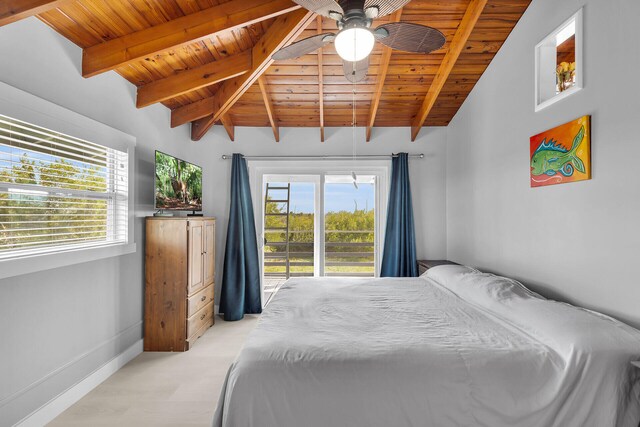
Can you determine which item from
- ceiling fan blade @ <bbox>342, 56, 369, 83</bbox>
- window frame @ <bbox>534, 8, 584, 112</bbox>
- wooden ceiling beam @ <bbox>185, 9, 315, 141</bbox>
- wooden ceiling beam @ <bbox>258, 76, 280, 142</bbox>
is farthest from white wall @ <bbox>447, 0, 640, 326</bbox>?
wooden ceiling beam @ <bbox>258, 76, 280, 142</bbox>

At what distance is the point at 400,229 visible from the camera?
14.3 feet

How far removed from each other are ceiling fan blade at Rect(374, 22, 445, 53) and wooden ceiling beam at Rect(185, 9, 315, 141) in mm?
707

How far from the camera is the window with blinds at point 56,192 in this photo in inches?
78.1

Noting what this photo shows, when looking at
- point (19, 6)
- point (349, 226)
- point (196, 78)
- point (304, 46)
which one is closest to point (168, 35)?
point (196, 78)

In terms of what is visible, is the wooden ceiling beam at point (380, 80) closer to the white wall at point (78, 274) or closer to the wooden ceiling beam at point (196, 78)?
Answer: the white wall at point (78, 274)

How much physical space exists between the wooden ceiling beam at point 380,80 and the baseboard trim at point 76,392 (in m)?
3.47

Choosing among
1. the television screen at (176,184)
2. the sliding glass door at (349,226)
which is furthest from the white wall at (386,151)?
the television screen at (176,184)

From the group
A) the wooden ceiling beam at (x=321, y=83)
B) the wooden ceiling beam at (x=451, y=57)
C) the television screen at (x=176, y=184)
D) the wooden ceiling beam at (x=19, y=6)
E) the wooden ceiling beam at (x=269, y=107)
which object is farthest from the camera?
the wooden ceiling beam at (x=269, y=107)

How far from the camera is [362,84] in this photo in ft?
12.5

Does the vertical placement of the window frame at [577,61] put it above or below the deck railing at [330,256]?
above

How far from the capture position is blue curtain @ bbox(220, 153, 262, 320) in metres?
4.30

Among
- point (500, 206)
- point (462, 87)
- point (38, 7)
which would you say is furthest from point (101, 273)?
point (462, 87)

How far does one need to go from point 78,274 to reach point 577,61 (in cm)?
365

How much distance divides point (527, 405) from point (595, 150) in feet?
4.94
